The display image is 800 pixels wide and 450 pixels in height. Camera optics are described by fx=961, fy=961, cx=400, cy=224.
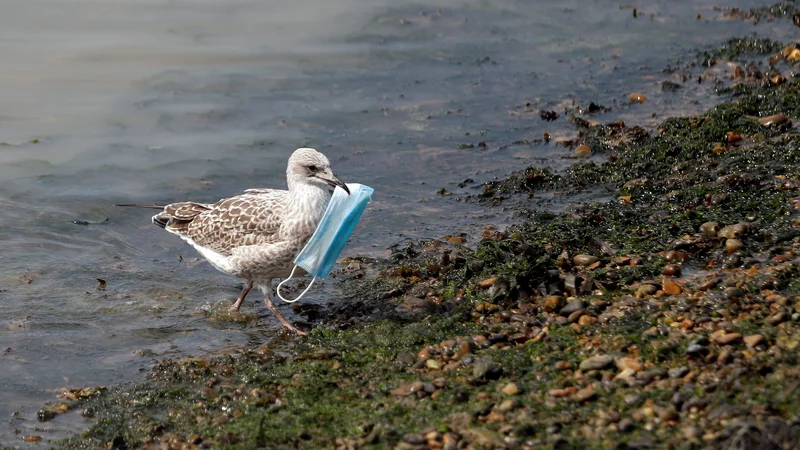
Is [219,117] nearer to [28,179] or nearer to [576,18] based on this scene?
[28,179]

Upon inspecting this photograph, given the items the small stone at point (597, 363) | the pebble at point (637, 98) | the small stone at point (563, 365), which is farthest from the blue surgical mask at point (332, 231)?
the pebble at point (637, 98)

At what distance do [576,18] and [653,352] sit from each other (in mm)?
10900

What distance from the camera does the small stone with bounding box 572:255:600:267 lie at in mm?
7418

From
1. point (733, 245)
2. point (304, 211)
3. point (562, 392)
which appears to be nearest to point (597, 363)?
point (562, 392)

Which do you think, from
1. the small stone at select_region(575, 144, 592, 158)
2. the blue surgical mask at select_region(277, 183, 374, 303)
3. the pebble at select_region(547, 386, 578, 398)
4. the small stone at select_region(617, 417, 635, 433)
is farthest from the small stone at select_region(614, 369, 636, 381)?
the small stone at select_region(575, 144, 592, 158)

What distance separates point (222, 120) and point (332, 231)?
215 inches

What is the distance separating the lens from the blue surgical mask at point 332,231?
764 centimetres

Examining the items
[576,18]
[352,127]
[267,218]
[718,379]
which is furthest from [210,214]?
[576,18]

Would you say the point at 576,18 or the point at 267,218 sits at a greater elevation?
the point at 576,18

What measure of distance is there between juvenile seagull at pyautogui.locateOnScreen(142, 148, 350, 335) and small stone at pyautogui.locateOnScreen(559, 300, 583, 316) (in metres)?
1.97

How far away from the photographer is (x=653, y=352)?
18.5ft

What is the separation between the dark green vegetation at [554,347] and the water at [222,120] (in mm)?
816

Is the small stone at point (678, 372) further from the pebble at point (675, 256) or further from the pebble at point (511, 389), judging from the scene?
the pebble at point (675, 256)

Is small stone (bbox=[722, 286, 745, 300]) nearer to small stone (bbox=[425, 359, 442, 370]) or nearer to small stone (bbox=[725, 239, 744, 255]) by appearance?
small stone (bbox=[725, 239, 744, 255])
